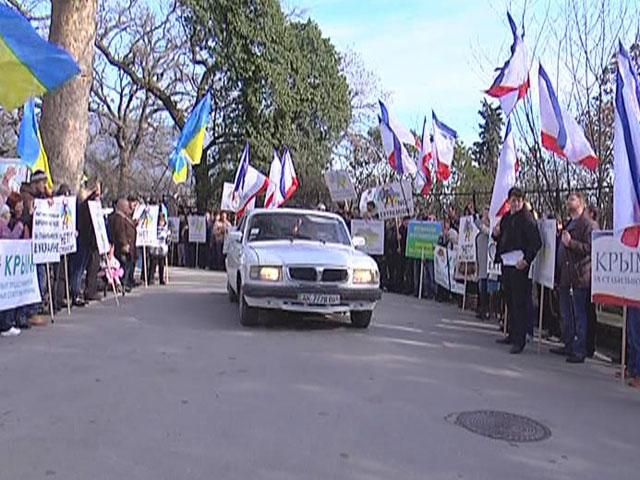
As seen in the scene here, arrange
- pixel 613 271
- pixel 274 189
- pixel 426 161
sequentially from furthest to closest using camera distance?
pixel 274 189, pixel 426 161, pixel 613 271

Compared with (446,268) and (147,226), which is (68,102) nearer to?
(147,226)

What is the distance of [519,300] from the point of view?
9992mm

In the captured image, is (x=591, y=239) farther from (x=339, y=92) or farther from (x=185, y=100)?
(x=185, y=100)

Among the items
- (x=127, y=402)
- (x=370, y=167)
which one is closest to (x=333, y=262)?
(x=127, y=402)

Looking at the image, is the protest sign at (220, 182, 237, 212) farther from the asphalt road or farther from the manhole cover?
the manhole cover

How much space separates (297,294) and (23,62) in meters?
4.61

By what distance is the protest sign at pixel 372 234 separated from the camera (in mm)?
18594

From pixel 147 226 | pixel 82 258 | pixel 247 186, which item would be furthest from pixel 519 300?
pixel 247 186

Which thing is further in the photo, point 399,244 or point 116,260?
point 399,244

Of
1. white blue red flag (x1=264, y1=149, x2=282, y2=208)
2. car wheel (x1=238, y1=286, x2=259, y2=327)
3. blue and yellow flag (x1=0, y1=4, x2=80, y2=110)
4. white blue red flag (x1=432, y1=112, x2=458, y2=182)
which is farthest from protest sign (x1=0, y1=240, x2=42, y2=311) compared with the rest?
white blue red flag (x1=264, y1=149, x2=282, y2=208)

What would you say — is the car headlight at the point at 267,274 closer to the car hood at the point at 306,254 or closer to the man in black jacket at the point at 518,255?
the car hood at the point at 306,254

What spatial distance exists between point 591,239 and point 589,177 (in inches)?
284

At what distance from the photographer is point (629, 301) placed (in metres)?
8.17

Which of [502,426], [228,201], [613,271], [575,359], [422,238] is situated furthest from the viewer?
[228,201]
